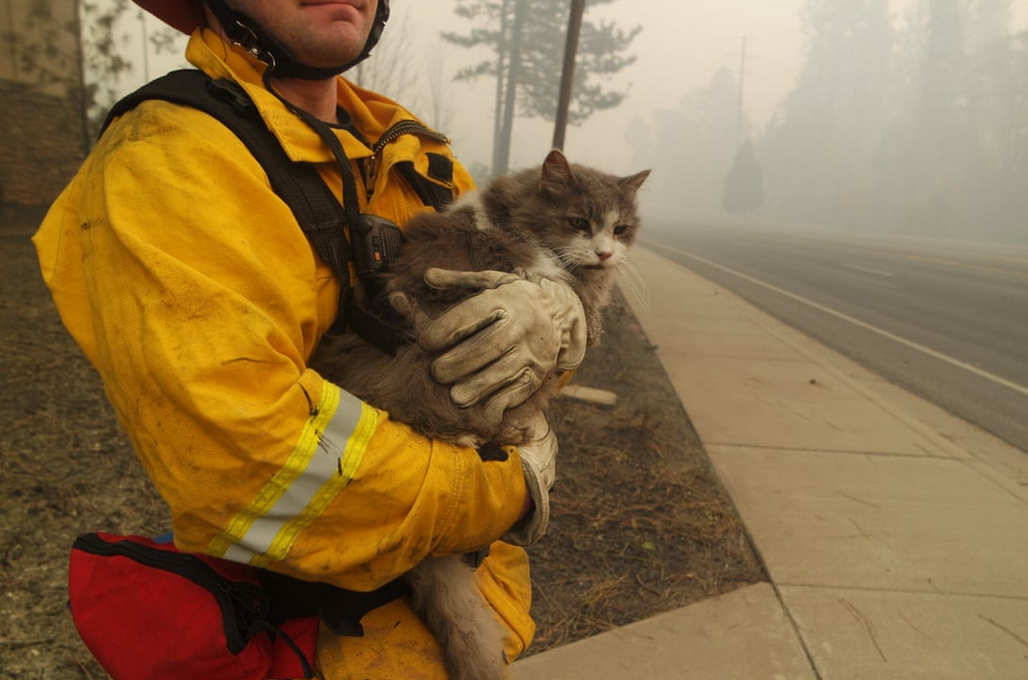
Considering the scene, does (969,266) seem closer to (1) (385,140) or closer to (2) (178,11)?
(1) (385,140)

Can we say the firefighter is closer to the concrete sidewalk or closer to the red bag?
the red bag

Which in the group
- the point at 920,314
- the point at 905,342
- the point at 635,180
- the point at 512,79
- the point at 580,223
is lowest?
the point at 905,342

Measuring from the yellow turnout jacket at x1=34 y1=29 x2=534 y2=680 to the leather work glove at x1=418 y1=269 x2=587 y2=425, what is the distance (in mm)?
220

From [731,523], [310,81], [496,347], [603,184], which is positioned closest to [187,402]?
[496,347]

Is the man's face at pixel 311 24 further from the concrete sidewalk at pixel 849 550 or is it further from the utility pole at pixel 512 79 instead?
the utility pole at pixel 512 79

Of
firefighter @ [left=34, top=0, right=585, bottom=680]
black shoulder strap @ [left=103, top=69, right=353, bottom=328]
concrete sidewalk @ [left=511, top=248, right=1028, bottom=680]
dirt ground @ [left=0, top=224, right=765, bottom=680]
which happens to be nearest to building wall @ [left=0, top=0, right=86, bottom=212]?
dirt ground @ [left=0, top=224, right=765, bottom=680]

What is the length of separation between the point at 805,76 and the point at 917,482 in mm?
89882

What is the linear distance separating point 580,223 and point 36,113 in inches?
254

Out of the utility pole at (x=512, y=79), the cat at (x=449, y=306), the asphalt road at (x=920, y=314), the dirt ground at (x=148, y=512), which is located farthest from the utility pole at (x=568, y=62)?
the utility pole at (x=512, y=79)

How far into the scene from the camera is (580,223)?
8.63ft

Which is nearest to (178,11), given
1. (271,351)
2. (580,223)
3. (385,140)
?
(385,140)

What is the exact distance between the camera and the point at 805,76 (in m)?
80.4

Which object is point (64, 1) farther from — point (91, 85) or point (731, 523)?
point (731, 523)

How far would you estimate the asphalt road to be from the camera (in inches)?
277
